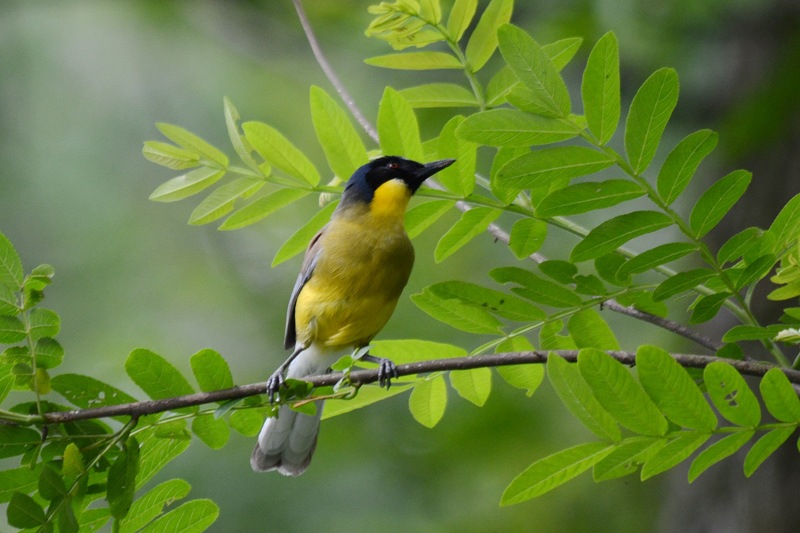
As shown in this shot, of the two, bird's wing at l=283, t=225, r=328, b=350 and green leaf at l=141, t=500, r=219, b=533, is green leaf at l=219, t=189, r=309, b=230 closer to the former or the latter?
bird's wing at l=283, t=225, r=328, b=350

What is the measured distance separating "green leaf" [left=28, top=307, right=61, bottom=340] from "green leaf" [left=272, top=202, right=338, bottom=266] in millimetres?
961

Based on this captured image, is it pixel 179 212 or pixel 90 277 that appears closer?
pixel 90 277

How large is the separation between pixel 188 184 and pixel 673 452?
6.40 ft

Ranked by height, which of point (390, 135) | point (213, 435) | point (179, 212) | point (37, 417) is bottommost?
point (179, 212)

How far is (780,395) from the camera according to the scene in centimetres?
211

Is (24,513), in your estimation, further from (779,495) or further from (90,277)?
(90,277)

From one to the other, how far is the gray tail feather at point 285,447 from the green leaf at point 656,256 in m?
2.09

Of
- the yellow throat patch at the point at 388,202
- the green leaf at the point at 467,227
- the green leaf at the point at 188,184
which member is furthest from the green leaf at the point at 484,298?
the yellow throat patch at the point at 388,202

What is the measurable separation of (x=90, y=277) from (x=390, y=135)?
7332mm

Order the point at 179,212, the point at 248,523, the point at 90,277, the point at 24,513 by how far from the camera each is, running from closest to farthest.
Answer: the point at 24,513
the point at 248,523
the point at 90,277
the point at 179,212

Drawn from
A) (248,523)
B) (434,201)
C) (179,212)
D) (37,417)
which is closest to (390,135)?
(434,201)

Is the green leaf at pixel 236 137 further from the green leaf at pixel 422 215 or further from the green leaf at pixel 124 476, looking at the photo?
the green leaf at pixel 124 476

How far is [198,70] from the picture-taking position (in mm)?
11336

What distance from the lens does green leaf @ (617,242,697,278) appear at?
2461 millimetres
